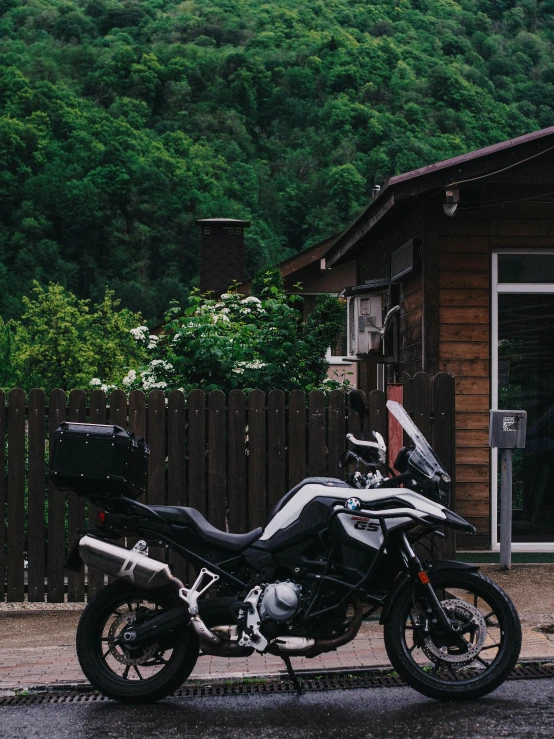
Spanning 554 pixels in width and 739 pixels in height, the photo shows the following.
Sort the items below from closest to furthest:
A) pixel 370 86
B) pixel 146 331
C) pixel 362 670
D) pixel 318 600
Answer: pixel 318 600, pixel 362 670, pixel 146 331, pixel 370 86

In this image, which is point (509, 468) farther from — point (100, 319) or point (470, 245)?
point (100, 319)

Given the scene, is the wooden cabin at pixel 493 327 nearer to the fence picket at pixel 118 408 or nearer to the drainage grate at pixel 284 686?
the fence picket at pixel 118 408

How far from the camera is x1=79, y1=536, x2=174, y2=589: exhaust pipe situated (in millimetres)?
5508

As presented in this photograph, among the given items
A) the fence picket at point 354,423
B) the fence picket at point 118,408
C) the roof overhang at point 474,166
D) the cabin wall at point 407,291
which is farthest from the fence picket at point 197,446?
the cabin wall at point 407,291

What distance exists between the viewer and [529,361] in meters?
10.3

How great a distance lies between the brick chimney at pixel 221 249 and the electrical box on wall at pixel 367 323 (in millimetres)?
17241

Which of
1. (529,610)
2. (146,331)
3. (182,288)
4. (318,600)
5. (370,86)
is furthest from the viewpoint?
(182,288)

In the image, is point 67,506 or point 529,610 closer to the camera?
point 529,610

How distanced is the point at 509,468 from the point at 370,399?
201 centimetres

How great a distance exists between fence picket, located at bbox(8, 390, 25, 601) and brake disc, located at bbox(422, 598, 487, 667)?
348 cm

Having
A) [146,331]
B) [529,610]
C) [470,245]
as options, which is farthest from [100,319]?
[529,610]

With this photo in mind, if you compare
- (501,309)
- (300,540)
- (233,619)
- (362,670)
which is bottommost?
(362,670)

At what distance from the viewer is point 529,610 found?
25.3 feet

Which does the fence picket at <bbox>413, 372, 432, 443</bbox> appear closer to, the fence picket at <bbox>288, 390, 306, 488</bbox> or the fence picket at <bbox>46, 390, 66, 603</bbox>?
the fence picket at <bbox>288, 390, 306, 488</bbox>
